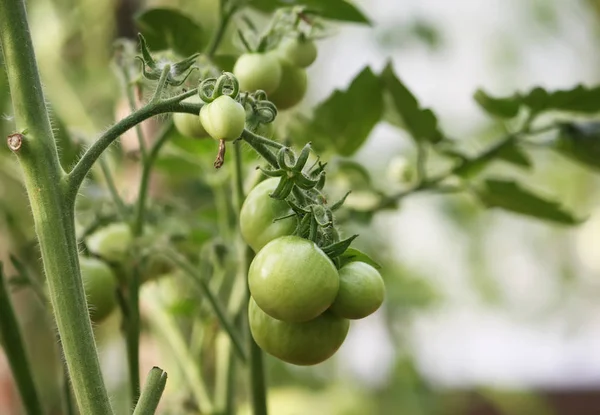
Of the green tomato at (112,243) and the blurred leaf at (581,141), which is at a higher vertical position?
the blurred leaf at (581,141)

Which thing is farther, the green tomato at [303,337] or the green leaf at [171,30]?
the green leaf at [171,30]

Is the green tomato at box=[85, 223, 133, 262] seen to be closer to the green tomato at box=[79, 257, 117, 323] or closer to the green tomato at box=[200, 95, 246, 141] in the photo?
the green tomato at box=[79, 257, 117, 323]

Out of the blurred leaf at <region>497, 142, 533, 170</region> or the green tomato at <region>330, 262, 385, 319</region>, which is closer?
the green tomato at <region>330, 262, 385, 319</region>

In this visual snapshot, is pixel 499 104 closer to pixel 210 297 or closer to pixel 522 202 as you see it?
pixel 522 202

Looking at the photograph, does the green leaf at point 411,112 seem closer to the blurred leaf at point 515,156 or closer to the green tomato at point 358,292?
the blurred leaf at point 515,156

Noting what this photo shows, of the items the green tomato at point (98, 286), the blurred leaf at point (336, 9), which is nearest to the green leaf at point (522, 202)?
the blurred leaf at point (336, 9)

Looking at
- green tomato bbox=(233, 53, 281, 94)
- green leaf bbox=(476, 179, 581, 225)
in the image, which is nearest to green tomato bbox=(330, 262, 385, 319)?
green tomato bbox=(233, 53, 281, 94)

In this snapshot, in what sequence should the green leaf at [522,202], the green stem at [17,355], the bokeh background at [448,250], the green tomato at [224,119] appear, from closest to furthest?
the green tomato at [224,119] → the green stem at [17,355] → the green leaf at [522,202] → the bokeh background at [448,250]
